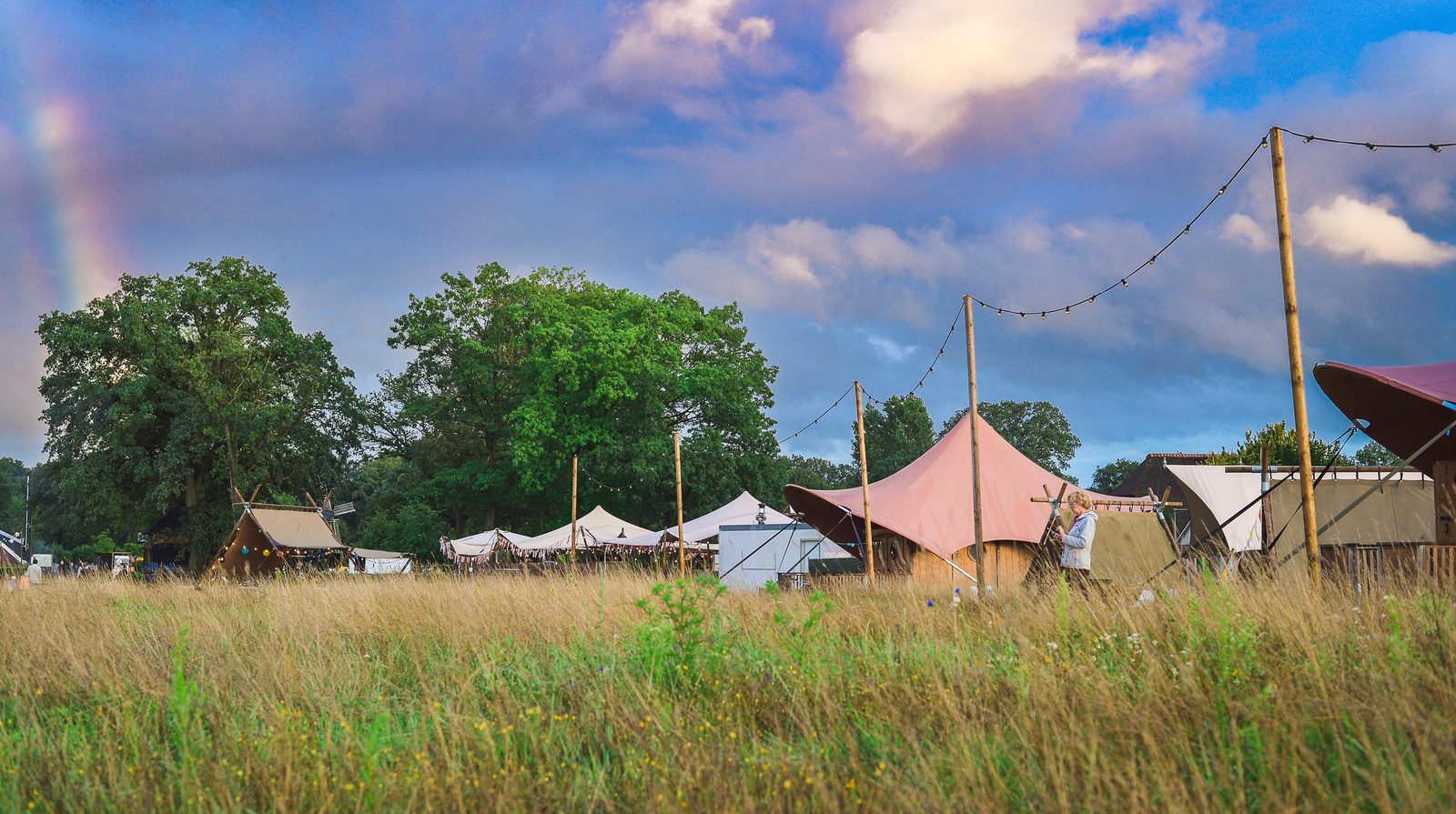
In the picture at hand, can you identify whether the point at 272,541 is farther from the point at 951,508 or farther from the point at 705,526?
the point at 951,508

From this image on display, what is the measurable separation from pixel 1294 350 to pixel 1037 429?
A: 60143 millimetres

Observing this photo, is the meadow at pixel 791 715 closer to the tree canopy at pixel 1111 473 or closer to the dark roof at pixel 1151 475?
the dark roof at pixel 1151 475

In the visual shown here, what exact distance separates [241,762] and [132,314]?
123 ft

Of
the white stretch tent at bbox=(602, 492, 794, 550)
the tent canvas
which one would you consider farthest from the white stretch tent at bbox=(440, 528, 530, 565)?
the tent canvas

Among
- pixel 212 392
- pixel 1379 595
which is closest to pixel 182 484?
pixel 212 392

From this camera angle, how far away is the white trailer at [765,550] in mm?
21469

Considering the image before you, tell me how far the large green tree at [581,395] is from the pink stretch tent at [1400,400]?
2664 cm

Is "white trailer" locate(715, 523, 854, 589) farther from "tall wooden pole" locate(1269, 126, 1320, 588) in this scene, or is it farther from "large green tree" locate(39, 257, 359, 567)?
"large green tree" locate(39, 257, 359, 567)

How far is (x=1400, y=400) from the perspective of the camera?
10.3m

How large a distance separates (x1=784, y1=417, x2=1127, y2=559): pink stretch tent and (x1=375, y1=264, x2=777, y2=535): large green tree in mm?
16513

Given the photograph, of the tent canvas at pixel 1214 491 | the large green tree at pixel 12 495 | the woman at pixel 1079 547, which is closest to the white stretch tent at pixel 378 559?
the tent canvas at pixel 1214 491

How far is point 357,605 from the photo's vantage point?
28.7ft

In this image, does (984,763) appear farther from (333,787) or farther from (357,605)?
(357,605)

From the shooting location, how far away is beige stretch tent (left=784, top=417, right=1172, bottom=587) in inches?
726
